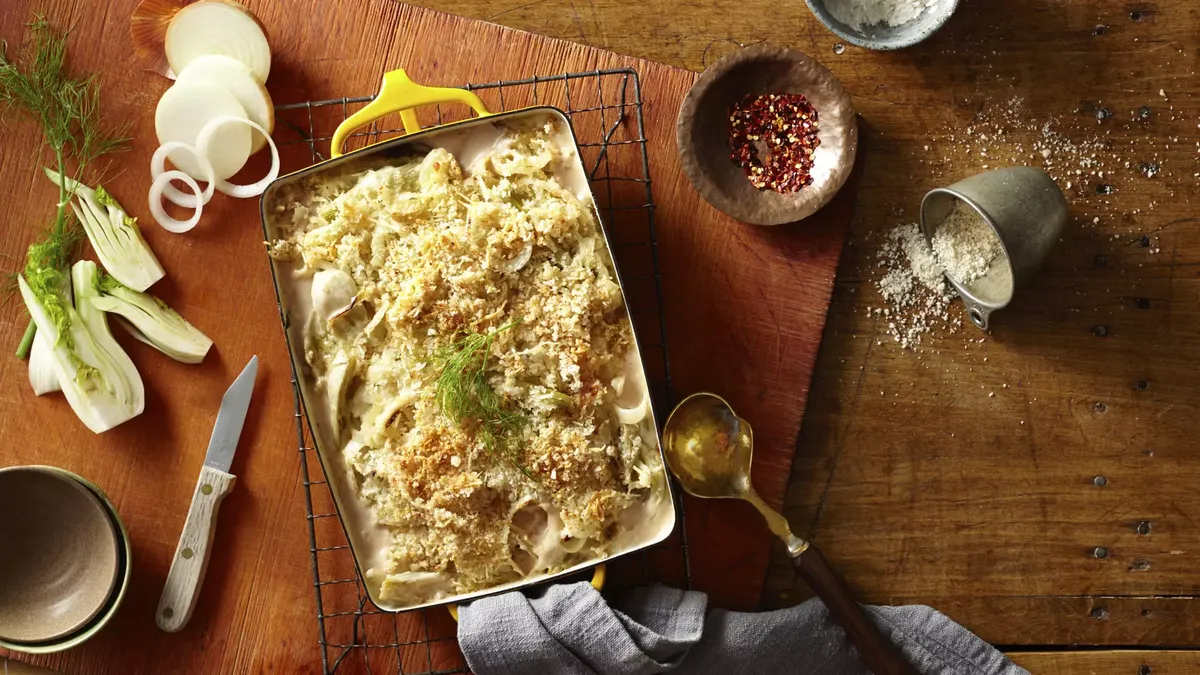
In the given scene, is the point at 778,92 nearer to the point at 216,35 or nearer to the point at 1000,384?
the point at 1000,384

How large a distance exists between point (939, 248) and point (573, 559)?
65.1 inches

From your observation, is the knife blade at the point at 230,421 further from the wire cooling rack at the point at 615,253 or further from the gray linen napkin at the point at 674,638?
the gray linen napkin at the point at 674,638

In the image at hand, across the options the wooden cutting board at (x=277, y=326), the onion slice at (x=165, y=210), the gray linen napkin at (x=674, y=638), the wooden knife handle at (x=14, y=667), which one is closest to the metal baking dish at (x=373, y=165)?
the gray linen napkin at (x=674, y=638)

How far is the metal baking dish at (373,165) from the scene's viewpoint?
2.76 meters

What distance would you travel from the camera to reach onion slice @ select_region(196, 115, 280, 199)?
9.92 ft

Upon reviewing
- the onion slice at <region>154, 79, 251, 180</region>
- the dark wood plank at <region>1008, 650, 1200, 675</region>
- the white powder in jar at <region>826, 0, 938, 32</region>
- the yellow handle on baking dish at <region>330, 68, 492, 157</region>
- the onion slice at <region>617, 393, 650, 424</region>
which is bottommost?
the dark wood plank at <region>1008, 650, 1200, 675</region>

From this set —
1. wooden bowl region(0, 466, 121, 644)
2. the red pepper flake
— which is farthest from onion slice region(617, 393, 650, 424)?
wooden bowl region(0, 466, 121, 644)

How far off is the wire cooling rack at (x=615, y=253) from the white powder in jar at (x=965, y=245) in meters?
1.01

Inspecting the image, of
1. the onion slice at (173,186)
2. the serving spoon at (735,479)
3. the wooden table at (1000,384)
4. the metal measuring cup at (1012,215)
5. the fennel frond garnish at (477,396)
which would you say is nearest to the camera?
the fennel frond garnish at (477,396)

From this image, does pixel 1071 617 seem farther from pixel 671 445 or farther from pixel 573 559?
pixel 573 559

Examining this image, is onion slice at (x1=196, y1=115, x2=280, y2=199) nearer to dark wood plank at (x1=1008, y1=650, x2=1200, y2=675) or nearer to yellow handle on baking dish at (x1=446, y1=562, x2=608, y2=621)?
yellow handle on baking dish at (x1=446, y1=562, x2=608, y2=621)

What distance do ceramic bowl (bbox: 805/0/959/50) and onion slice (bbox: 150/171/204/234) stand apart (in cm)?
224

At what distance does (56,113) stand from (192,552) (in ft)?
5.38

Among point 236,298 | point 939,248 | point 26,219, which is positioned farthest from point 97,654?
point 939,248
